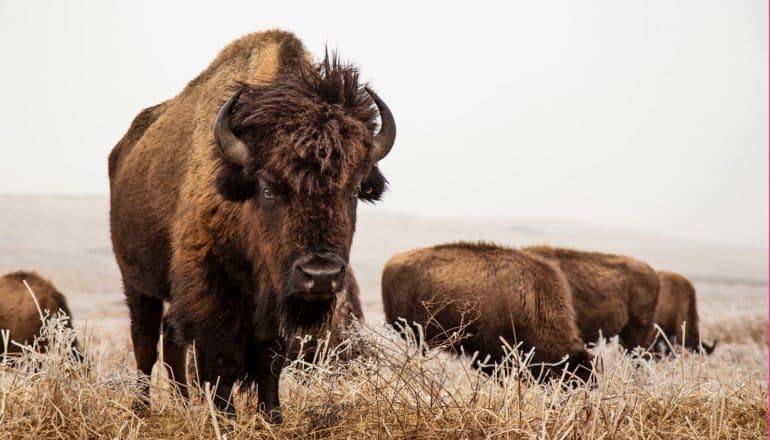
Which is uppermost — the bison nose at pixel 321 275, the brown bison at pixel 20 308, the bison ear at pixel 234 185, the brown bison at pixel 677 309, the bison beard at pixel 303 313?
the bison ear at pixel 234 185

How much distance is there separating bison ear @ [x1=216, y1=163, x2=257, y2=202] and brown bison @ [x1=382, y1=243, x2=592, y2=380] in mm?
5070

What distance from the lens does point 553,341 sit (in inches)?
380

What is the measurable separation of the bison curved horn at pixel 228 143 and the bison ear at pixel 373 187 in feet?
2.38

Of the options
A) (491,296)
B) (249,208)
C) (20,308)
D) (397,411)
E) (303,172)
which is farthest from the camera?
(20,308)

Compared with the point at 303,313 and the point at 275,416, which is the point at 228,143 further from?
the point at 275,416

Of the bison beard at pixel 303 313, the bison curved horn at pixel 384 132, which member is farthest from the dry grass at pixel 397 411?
the bison curved horn at pixel 384 132

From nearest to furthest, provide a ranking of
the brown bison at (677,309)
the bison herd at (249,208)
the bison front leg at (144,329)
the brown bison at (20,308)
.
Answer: the bison herd at (249,208), the bison front leg at (144,329), the brown bison at (20,308), the brown bison at (677,309)

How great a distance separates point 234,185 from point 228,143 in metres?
0.25

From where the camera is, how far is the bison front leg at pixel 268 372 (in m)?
5.05

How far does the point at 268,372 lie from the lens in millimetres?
5145

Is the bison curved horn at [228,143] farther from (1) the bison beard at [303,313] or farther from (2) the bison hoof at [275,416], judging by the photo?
(2) the bison hoof at [275,416]

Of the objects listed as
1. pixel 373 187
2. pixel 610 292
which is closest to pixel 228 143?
pixel 373 187

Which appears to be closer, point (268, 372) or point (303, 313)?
point (303, 313)

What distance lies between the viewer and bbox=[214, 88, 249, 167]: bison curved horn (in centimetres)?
457
